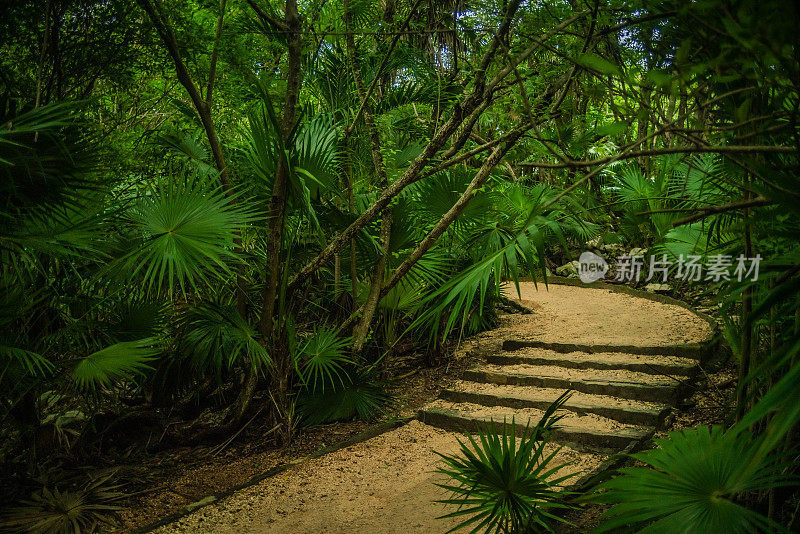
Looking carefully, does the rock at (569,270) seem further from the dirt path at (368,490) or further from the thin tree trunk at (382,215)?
the thin tree trunk at (382,215)

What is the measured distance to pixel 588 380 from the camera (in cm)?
445

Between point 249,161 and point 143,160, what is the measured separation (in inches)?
51.4

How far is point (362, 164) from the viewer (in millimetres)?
4961

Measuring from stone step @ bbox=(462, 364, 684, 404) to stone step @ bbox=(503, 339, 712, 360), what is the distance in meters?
0.39

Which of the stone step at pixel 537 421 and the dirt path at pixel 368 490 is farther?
the stone step at pixel 537 421

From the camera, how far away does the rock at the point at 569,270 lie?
9.03 meters

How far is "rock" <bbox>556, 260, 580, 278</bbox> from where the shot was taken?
9.03m

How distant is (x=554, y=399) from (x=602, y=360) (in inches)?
35.5

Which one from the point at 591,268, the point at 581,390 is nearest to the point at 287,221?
the point at 581,390

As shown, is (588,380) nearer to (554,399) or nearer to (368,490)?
(554,399)

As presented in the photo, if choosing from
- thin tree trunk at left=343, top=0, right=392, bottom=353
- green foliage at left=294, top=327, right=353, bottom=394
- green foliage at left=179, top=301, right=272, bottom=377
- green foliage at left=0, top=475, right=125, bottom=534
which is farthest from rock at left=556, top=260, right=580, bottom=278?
green foliage at left=0, top=475, right=125, bottom=534

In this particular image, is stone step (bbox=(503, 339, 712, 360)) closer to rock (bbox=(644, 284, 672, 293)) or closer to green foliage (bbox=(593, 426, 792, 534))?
rock (bbox=(644, 284, 672, 293))

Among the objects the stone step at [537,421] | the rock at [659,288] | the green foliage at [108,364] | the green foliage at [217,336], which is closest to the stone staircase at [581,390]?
the stone step at [537,421]

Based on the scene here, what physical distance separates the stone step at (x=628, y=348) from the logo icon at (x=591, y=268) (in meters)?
3.25
